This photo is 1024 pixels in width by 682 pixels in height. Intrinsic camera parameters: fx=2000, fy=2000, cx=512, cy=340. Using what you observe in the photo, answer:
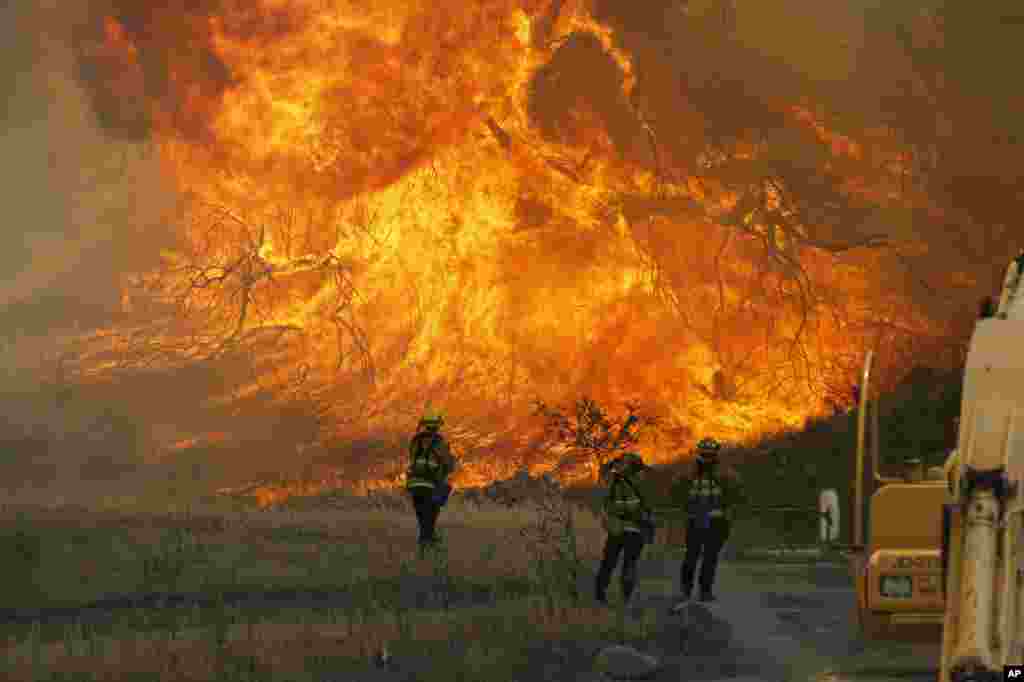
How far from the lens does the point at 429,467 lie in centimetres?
2539

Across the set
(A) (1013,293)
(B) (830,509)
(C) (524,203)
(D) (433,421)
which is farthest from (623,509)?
(C) (524,203)

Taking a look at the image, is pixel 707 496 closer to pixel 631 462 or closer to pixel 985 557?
pixel 631 462

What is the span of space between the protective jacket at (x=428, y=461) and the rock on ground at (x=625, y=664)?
692cm

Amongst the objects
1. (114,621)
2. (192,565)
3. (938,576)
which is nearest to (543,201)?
(192,565)

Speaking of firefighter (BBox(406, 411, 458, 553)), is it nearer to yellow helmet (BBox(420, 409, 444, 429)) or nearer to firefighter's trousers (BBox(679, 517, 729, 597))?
yellow helmet (BBox(420, 409, 444, 429))

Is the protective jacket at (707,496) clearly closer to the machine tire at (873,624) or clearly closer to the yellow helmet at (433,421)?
the yellow helmet at (433,421)

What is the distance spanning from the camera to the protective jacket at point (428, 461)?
2522 cm

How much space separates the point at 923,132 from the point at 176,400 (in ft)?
66.4

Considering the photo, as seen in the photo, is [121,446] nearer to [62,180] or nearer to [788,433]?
[62,180]

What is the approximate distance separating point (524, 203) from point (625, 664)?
2895 centimetres

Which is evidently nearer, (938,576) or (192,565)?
(938,576)

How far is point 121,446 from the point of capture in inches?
2014

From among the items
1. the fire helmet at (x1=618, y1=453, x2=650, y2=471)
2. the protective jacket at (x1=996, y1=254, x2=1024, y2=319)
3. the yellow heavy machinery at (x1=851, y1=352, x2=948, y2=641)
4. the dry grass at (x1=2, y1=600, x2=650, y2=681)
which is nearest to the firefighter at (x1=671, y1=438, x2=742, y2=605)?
the fire helmet at (x1=618, y1=453, x2=650, y2=471)

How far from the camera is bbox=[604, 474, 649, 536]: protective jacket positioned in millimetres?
22453
